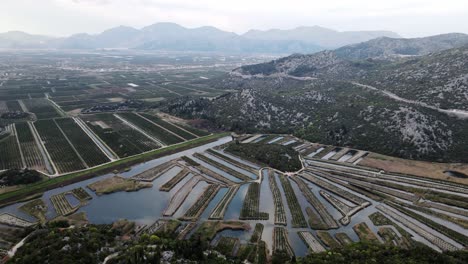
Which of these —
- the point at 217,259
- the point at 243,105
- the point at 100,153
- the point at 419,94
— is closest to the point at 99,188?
the point at 100,153

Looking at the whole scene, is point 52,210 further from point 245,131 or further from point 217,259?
point 245,131

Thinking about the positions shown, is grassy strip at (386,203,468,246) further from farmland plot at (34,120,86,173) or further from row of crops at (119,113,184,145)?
farmland plot at (34,120,86,173)

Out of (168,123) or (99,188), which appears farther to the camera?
(168,123)

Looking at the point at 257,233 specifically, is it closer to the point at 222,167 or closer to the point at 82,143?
the point at 222,167

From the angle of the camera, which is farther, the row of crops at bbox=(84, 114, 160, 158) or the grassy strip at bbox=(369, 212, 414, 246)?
the row of crops at bbox=(84, 114, 160, 158)

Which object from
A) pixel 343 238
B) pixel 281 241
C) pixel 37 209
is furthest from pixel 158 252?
pixel 37 209

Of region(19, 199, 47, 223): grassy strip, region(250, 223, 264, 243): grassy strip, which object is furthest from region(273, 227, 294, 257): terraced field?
region(19, 199, 47, 223): grassy strip
